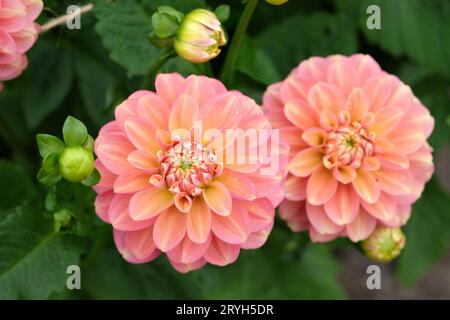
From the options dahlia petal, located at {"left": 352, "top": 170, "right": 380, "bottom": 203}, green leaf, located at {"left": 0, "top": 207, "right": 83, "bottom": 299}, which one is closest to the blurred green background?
green leaf, located at {"left": 0, "top": 207, "right": 83, "bottom": 299}

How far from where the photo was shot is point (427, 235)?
5.20 ft

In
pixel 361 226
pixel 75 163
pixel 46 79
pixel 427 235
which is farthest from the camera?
pixel 427 235

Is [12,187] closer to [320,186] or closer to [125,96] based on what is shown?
[125,96]

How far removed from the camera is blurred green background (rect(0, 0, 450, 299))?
1.03m

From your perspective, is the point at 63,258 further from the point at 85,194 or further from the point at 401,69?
the point at 401,69

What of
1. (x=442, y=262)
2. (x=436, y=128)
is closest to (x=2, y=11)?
(x=436, y=128)

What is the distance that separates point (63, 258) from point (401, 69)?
3.20 feet

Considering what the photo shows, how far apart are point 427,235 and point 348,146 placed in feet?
2.18

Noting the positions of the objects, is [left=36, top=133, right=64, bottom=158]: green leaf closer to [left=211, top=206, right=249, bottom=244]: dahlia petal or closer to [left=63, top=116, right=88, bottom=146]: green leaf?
[left=63, top=116, right=88, bottom=146]: green leaf

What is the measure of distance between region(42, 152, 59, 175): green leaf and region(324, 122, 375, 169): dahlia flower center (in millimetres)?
374

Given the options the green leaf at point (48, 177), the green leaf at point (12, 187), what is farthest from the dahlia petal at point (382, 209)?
the green leaf at point (12, 187)

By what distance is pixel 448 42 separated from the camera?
4.72 ft

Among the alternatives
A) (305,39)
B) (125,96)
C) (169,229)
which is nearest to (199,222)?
(169,229)

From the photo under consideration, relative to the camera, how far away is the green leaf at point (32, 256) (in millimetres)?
989
